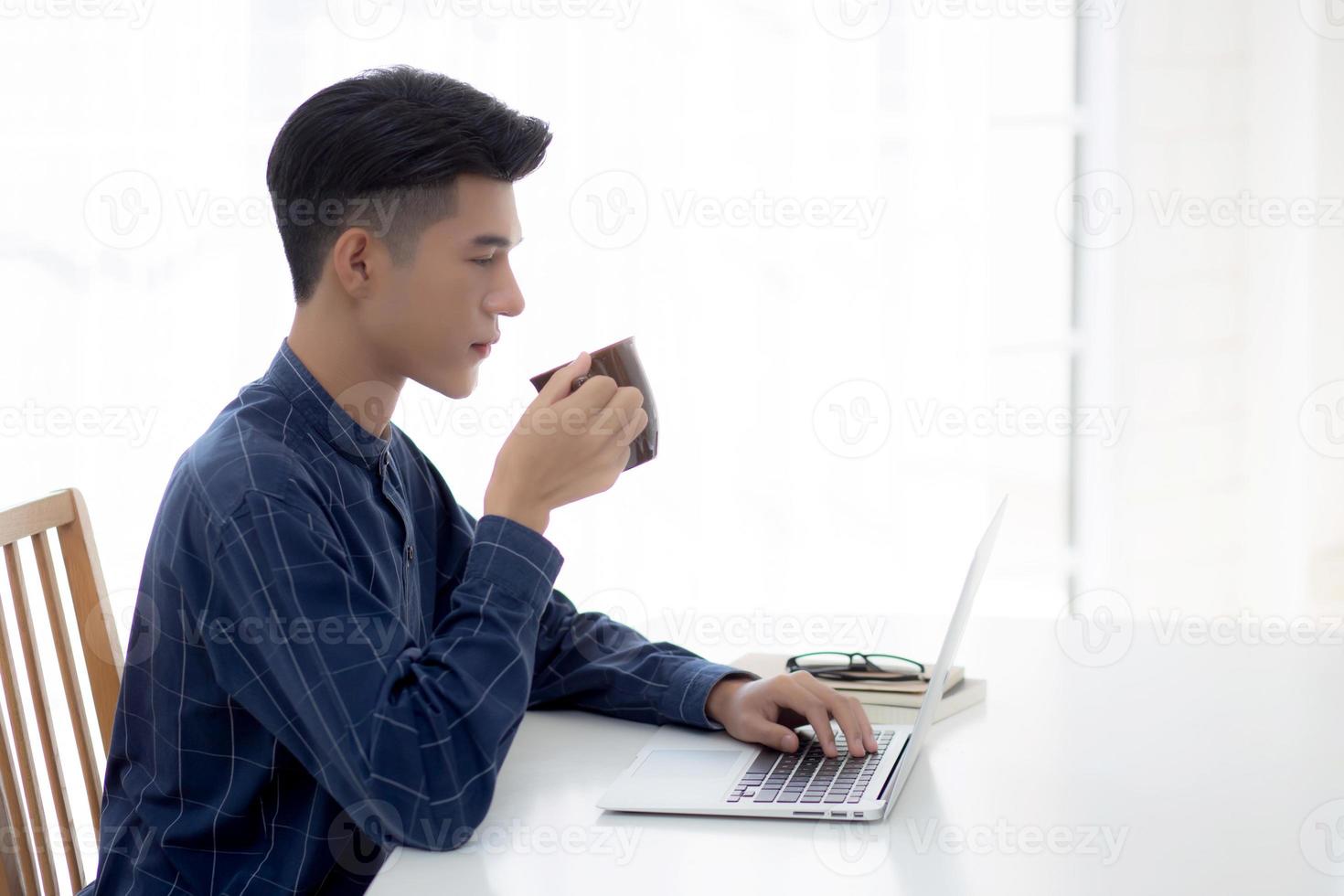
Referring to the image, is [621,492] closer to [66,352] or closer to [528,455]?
[66,352]

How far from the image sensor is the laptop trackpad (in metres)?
0.94

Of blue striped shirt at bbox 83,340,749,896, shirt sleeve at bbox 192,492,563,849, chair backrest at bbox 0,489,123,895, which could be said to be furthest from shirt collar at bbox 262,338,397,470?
chair backrest at bbox 0,489,123,895

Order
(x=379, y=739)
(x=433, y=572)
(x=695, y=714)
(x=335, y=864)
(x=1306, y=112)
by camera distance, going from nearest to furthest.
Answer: (x=379, y=739) → (x=335, y=864) → (x=695, y=714) → (x=433, y=572) → (x=1306, y=112)

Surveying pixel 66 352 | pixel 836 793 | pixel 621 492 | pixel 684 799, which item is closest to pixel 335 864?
pixel 684 799

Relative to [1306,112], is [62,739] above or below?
below

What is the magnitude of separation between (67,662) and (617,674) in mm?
507

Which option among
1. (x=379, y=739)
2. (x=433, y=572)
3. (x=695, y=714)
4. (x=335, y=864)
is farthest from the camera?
(x=433, y=572)

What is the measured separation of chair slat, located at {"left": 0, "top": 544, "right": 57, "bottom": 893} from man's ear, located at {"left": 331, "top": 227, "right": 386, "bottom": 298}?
15.0 inches

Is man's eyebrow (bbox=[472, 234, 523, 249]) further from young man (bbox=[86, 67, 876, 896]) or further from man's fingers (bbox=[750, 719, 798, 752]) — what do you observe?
man's fingers (bbox=[750, 719, 798, 752])

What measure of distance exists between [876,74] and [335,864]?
5.78ft

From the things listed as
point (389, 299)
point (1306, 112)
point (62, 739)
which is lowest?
point (62, 739)

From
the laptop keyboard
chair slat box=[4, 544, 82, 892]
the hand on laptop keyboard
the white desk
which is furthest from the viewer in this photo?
chair slat box=[4, 544, 82, 892]

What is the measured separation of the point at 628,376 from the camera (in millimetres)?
999

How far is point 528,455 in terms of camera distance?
0.95 meters
